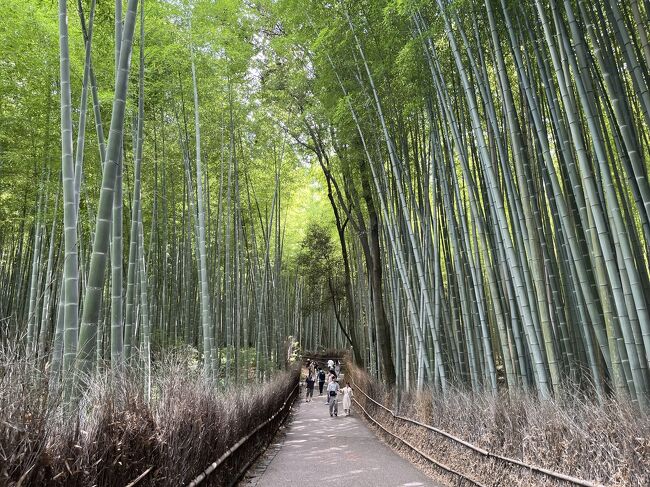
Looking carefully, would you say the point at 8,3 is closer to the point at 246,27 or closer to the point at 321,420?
the point at 246,27

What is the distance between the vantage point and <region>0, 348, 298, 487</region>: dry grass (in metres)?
1.32

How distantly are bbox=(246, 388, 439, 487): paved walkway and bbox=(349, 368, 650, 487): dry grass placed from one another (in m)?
0.34

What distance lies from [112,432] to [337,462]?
11.1ft

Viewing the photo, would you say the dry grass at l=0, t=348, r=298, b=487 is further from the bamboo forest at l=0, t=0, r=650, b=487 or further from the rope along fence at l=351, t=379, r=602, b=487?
the rope along fence at l=351, t=379, r=602, b=487

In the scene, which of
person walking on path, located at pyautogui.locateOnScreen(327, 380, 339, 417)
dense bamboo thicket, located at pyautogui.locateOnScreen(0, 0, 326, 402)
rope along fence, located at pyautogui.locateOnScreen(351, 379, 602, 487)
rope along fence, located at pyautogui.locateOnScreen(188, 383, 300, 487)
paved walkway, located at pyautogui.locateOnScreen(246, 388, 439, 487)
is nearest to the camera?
rope along fence, located at pyautogui.locateOnScreen(351, 379, 602, 487)

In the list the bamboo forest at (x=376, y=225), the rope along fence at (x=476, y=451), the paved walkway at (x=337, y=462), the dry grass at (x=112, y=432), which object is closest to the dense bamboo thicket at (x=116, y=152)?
the bamboo forest at (x=376, y=225)

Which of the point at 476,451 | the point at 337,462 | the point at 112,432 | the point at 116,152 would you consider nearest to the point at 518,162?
the point at 476,451

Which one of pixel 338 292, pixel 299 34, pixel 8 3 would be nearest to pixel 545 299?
pixel 299 34

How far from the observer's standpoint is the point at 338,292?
16781mm

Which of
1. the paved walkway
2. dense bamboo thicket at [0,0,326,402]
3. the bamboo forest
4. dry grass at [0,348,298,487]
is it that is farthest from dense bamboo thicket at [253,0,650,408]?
dry grass at [0,348,298,487]

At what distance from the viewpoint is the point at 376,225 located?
27.0 feet

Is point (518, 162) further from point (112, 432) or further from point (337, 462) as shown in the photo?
point (337, 462)

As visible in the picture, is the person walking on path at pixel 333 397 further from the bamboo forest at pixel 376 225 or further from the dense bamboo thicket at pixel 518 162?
the dense bamboo thicket at pixel 518 162

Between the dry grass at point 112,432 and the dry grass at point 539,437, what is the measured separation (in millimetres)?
1881
